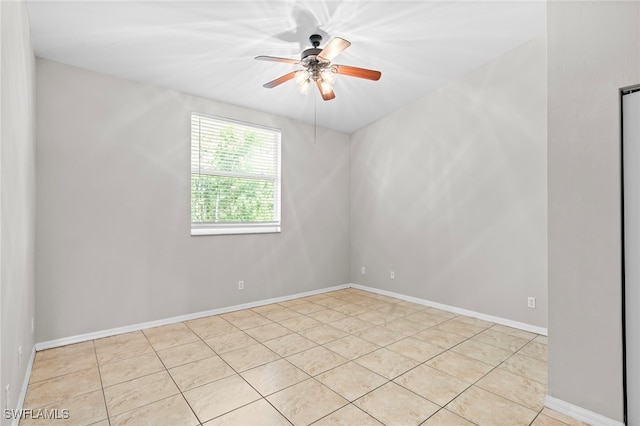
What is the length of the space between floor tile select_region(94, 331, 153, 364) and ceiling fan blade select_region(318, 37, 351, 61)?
120 inches

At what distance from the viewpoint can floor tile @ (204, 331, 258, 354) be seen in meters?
3.06

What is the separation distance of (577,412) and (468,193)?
2.57 meters

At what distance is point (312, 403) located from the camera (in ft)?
7.08

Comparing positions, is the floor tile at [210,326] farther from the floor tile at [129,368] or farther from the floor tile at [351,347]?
the floor tile at [351,347]

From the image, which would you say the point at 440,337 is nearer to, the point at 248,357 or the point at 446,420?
the point at 446,420

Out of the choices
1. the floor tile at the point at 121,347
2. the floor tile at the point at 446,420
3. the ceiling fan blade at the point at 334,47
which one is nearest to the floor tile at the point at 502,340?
the floor tile at the point at 446,420

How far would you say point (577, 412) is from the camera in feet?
6.55

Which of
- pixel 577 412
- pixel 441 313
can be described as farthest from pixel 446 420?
pixel 441 313

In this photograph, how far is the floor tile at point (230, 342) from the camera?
3.06m

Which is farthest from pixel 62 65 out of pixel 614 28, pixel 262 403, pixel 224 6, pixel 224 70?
pixel 614 28

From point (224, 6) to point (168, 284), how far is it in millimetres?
2922

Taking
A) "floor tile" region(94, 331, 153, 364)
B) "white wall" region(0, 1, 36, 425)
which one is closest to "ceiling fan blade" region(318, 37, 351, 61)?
"white wall" region(0, 1, 36, 425)

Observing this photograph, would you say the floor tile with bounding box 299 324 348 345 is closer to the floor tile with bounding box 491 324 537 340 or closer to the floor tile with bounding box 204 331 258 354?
the floor tile with bounding box 204 331 258 354

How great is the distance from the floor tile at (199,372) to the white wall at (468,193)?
297 centimetres
